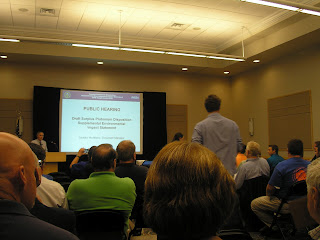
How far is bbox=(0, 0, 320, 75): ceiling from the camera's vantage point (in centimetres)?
699

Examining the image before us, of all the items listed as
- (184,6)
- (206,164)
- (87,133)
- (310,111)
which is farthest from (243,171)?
(87,133)

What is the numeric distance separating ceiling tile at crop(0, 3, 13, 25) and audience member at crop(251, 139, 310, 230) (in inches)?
241

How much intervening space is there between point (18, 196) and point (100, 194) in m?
1.51

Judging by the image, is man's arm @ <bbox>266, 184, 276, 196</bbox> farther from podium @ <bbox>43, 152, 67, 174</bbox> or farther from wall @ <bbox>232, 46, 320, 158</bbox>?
podium @ <bbox>43, 152, 67, 174</bbox>

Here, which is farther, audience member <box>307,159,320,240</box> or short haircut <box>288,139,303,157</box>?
short haircut <box>288,139,303,157</box>

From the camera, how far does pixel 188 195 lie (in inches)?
35.6

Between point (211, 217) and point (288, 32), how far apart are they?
7.77 metres

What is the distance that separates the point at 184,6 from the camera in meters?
6.96

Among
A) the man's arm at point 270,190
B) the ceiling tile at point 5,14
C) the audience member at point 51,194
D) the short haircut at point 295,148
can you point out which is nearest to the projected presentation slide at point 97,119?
the ceiling tile at point 5,14

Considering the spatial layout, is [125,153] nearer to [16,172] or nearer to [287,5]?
[16,172]

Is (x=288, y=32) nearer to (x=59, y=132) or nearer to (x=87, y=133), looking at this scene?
(x=87, y=133)

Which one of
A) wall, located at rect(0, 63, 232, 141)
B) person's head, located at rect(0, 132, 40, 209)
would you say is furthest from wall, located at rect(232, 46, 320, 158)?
person's head, located at rect(0, 132, 40, 209)

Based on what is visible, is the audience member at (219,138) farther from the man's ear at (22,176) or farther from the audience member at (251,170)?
the man's ear at (22,176)

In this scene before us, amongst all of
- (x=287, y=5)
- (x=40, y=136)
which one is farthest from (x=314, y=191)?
(x=40, y=136)
